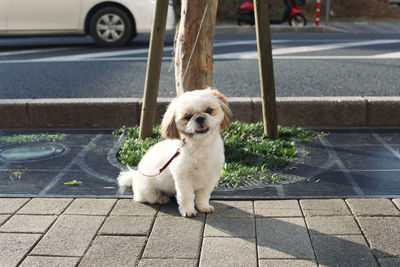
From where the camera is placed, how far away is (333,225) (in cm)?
310

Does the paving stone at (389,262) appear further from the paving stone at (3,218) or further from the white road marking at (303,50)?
the white road marking at (303,50)

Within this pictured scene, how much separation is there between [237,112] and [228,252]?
2778mm

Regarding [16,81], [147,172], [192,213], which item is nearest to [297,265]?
[192,213]

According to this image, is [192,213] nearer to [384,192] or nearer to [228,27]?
[384,192]

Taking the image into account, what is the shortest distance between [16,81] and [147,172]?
469 cm

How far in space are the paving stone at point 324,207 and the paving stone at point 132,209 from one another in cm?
103

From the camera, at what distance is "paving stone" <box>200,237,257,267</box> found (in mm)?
2693

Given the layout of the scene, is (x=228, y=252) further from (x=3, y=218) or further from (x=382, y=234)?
(x=3, y=218)

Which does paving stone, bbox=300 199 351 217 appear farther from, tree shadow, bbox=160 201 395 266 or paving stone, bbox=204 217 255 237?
paving stone, bbox=204 217 255 237

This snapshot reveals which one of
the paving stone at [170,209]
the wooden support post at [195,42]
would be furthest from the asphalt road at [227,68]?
the paving stone at [170,209]

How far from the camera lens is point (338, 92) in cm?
639

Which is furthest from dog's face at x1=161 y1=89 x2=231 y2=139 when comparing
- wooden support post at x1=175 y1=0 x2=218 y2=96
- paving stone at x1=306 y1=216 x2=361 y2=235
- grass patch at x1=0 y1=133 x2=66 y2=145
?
grass patch at x1=0 y1=133 x2=66 y2=145

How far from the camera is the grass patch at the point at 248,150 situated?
13.2ft

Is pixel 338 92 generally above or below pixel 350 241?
above
